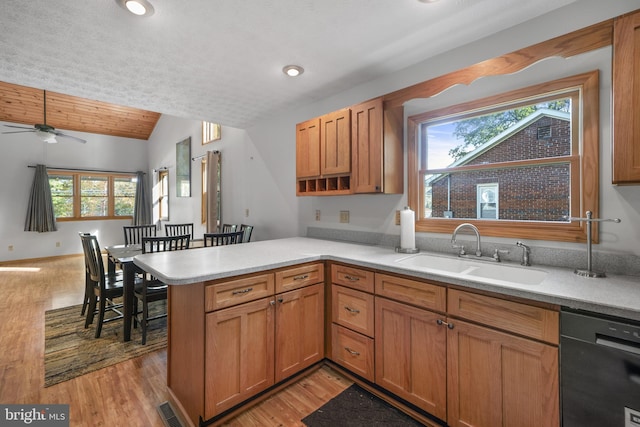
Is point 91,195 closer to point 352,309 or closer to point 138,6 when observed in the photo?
point 138,6

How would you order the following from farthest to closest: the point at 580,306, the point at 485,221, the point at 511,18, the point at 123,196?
1. the point at 123,196
2. the point at 485,221
3. the point at 511,18
4. the point at 580,306

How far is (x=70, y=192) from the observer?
6.72m

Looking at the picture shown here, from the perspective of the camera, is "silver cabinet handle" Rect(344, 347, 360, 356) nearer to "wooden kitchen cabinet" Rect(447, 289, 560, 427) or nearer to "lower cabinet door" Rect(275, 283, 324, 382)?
"lower cabinet door" Rect(275, 283, 324, 382)

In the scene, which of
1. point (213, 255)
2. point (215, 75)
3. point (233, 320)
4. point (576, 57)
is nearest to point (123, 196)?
point (215, 75)

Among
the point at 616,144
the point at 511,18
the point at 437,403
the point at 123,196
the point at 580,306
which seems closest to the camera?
the point at 580,306

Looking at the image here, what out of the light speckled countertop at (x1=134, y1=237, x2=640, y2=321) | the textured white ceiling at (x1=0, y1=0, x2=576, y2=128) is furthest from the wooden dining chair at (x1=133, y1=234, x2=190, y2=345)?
the textured white ceiling at (x1=0, y1=0, x2=576, y2=128)

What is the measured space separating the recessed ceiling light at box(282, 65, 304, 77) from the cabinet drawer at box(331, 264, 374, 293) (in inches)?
64.7

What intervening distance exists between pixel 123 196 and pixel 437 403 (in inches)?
339

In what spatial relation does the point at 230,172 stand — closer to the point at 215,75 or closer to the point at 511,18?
the point at 215,75

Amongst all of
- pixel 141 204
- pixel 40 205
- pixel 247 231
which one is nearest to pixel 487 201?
pixel 247 231

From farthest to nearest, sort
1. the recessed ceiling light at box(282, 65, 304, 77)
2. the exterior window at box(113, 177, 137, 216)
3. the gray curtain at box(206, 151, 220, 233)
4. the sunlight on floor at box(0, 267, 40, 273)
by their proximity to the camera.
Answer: the exterior window at box(113, 177, 137, 216)
the sunlight on floor at box(0, 267, 40, 273)
the gray curtain at box(206, 151, 220, 233)
the recessed ceiling light at box(282, 65, 304, 77)

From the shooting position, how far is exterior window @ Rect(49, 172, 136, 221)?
6.57m

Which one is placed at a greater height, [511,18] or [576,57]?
[511,18]

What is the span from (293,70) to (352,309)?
1971 millimetres
